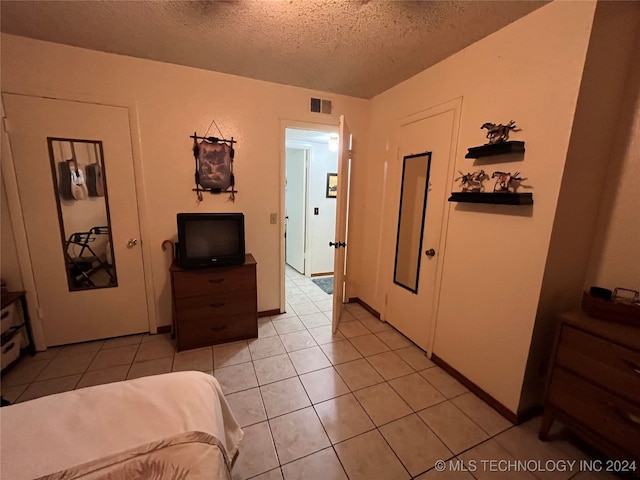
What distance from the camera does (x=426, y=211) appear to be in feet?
7.49

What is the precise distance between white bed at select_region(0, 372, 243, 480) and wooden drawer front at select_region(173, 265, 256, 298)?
1187 mm

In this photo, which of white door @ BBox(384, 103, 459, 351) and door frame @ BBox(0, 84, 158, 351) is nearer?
door frame @ BBox(0, 84, 158, 351)

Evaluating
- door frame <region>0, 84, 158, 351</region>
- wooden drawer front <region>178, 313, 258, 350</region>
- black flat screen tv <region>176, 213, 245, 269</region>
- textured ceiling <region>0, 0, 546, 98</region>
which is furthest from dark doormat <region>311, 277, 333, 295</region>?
textured ceiling <region>0, 0, 546, 98</region>

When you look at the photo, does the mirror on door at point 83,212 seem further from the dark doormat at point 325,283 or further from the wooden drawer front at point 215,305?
the dark doormat at point 325,283

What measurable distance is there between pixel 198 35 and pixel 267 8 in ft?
2.06

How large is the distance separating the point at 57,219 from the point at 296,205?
9.88 feet

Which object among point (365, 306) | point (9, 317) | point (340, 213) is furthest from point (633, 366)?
point (9, 317)

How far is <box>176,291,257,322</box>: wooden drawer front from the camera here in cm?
222

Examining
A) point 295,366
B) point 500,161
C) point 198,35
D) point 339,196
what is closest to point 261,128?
point 198,35

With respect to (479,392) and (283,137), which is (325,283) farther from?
(479,392)

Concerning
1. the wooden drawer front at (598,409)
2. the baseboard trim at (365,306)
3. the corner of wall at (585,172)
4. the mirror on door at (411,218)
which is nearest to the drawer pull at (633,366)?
the wooden drawer front at (598,409)

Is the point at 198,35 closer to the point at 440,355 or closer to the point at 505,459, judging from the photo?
the point at 440,355

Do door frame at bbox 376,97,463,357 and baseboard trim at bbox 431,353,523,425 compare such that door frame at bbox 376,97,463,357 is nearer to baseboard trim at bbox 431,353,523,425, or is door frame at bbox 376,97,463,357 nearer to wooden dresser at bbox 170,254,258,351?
baseboard trim at bbox 431,353,523,425

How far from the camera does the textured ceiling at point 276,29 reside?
4.92ft
